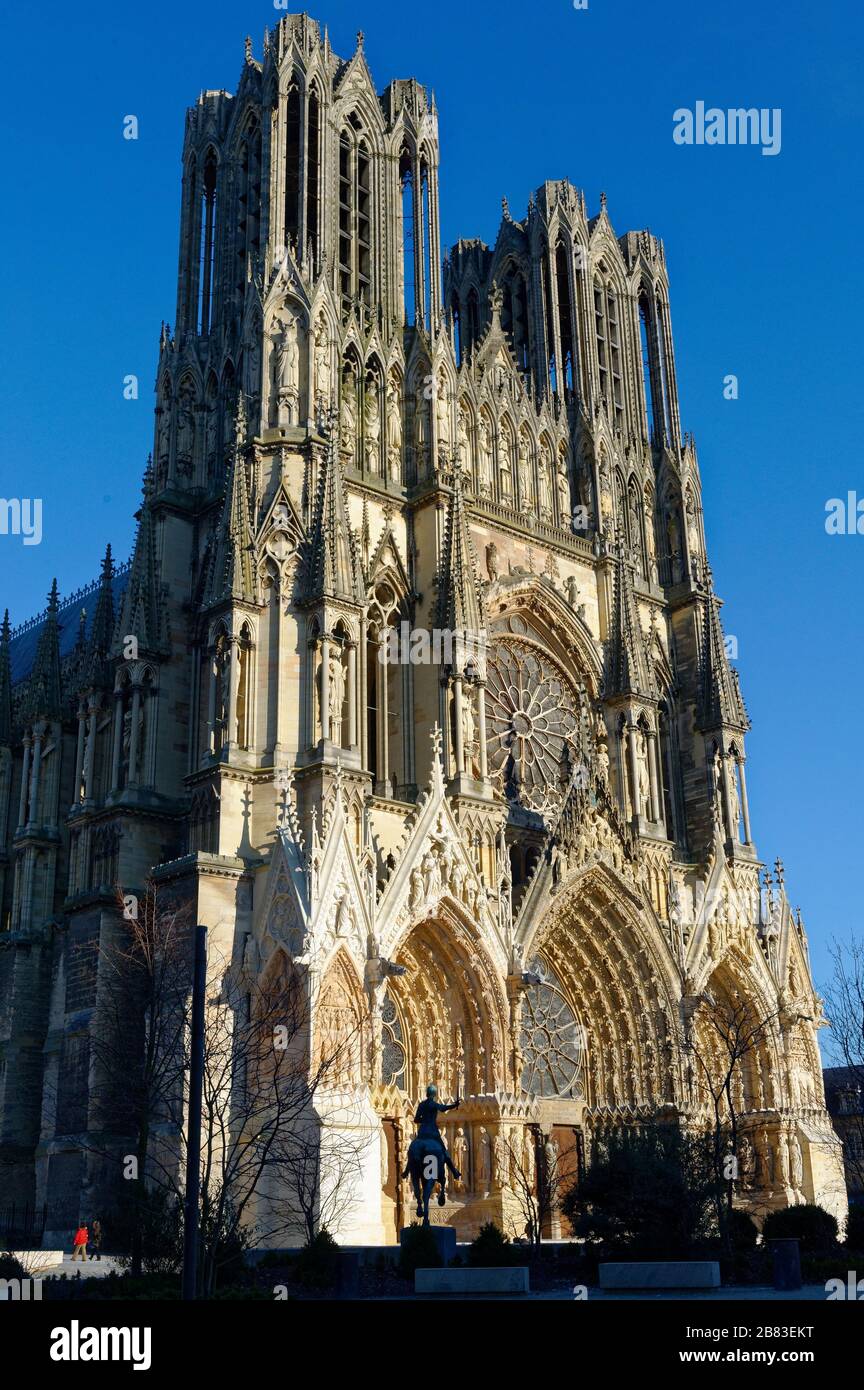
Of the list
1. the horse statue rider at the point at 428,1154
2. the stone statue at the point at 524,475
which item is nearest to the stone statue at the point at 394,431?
the stone statue at the point at 524,475

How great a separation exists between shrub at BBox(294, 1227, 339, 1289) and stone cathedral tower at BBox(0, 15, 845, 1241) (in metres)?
5.05

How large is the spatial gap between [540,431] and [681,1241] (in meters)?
28.2

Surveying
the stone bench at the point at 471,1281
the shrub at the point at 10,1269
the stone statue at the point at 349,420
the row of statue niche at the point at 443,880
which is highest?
the stone statue at the point at 349,420

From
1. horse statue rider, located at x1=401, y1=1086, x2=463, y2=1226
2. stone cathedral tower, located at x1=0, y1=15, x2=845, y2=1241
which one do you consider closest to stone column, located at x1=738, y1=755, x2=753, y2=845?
stone cathedral tower, located at x1=0, y1=15, x2=845, y2=1241

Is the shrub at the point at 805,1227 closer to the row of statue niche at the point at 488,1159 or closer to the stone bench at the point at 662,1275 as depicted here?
the row of statue niche at the point at 488,1159

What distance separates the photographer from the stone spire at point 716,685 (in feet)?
151

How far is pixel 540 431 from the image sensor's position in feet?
153

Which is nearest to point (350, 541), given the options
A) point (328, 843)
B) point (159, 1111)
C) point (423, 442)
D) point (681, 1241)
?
point (423, 442)

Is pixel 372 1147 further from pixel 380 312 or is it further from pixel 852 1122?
pixel 852 1122

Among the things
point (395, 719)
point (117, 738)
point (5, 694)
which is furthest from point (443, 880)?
point (5, 694)

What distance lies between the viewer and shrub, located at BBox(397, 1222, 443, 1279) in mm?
24062

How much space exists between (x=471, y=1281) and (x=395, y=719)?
772 inches

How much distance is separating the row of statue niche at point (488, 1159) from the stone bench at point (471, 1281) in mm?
11742
